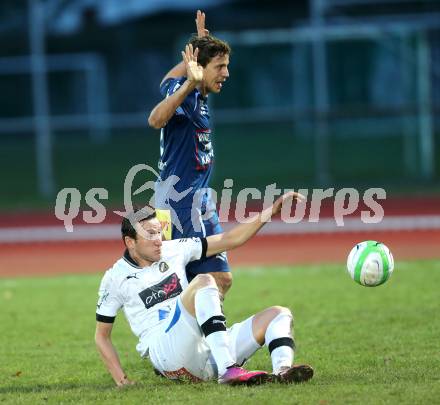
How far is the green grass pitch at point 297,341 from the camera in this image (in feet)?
20.0

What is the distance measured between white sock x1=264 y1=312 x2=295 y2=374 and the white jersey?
75cm

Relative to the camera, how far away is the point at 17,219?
20.0m

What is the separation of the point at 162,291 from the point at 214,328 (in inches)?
26.3

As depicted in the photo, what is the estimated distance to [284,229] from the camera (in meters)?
17.8

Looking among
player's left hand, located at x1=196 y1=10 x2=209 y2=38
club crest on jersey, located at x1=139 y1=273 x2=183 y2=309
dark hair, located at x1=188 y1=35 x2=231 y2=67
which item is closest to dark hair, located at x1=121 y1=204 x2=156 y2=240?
club crest on jersey, located at x1=139 y1=273 x2=183 y2=309

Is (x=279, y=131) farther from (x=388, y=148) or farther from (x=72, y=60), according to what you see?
(x=72, y=60)

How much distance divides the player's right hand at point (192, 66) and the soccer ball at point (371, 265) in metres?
1.59

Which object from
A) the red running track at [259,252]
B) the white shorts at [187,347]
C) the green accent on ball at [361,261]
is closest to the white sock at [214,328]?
the white shorts at [187,347]

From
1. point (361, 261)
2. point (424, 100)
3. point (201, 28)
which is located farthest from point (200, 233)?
point (424, 100)

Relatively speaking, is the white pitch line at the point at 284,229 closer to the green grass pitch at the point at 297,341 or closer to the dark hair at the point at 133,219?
the green grass pitch at the point at 297,341

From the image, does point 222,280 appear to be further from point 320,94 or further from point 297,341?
point 320,94

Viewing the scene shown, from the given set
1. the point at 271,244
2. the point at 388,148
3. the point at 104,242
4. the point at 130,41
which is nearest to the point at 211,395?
the point at 271,244

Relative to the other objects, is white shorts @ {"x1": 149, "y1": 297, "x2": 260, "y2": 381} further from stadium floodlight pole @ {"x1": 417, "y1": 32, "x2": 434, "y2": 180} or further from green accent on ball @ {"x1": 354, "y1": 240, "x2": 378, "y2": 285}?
stadium floodlight pole @ {"x1": 417, "y1": 32, "x2": 434, "y2": 180}

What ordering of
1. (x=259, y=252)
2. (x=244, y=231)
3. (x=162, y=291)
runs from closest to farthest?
(x=244, y=231) < (x=162, y=291) < (x=259, y=252)
